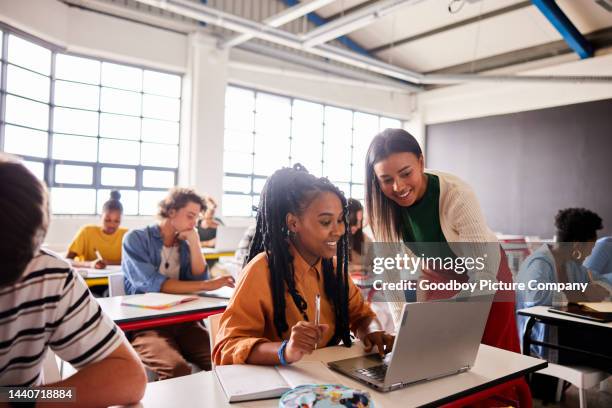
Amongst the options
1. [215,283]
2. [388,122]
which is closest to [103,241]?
[215,283]

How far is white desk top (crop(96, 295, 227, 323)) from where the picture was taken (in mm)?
2277

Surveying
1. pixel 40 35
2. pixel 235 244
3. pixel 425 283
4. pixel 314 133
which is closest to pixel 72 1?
pixel 40 35

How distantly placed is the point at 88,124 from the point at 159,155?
1153 millimetres

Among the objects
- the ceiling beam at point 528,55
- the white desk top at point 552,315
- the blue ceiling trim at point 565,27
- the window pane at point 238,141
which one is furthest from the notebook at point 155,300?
the ceiling beam at point 528,55

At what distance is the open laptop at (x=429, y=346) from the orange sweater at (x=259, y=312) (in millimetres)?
257

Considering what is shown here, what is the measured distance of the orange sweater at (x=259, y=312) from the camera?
1.44 m

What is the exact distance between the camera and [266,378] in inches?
50.1

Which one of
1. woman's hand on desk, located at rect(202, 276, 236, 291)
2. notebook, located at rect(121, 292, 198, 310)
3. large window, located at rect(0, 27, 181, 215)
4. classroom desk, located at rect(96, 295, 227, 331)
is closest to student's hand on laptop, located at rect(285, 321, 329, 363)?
classroom desk, located at rect(96, 295, 227, 331)

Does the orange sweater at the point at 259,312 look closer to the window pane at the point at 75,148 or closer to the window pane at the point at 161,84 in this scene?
the window pane at the point at 75,148

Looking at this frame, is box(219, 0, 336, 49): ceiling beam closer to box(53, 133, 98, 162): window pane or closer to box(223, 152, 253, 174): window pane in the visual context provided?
box(223, 152, 253, 174): window pane

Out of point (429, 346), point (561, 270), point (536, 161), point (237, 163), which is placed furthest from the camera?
point (536, 161)

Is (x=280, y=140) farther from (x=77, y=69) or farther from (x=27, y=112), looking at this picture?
(x=27, y=112)

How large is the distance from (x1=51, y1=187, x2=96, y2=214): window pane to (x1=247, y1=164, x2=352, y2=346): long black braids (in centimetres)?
580

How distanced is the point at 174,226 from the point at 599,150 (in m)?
7.89
